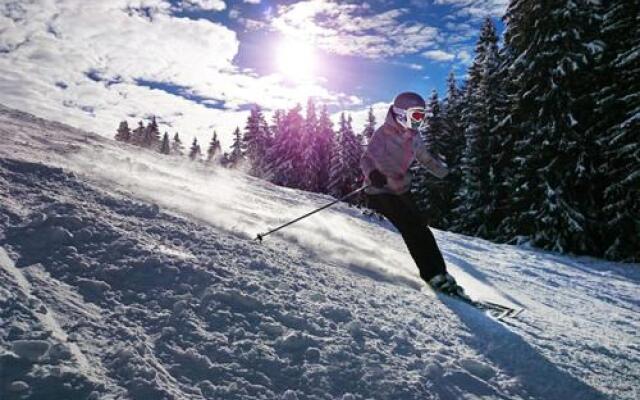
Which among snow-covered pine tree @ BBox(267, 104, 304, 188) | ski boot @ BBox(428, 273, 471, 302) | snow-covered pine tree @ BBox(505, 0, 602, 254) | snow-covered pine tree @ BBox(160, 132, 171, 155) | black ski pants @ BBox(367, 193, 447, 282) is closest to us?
ski boot @ BBox(428, 273, 471, 302)

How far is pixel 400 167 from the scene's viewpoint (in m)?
5.72

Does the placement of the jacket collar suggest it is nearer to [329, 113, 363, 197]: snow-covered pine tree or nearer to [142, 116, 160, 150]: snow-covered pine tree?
[329, 113, 363, 197]: snow-covered pine tree

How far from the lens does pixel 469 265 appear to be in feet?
24.0

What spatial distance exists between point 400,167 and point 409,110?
27.1 inches

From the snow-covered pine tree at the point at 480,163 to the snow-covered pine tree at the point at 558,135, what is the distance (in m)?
10.0

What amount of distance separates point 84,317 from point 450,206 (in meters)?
34.5

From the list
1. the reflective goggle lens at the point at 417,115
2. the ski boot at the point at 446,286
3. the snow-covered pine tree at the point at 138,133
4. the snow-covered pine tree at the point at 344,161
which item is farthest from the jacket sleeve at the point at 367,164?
the snow-covered pine tree at the point at 138,133

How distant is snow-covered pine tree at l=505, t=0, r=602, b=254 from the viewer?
16.1 m

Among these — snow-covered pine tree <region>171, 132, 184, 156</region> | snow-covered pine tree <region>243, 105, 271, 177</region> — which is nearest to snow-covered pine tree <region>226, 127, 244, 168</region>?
Answer: snow-covered pine tree <region>243, 105, 271, 177</region>

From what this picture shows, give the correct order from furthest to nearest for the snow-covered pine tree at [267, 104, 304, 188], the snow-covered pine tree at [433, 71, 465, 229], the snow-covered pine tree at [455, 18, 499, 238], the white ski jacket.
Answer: the snow-covered pine tree at [267, 104, 304, 188], the snow-covered pine tree at [433, 71, 465, 229], the snow-covered pine tree at [455, 18, 499, 238], the white ski jacket

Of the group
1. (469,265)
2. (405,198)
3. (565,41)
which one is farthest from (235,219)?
(565,41)

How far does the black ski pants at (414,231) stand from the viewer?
17.2 feet

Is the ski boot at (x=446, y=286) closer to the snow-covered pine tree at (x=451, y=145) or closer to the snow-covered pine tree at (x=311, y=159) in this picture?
the snow-covered pine tree at (x=451, y=145)

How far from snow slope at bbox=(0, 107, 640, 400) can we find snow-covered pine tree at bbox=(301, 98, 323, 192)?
50273 millimetres
